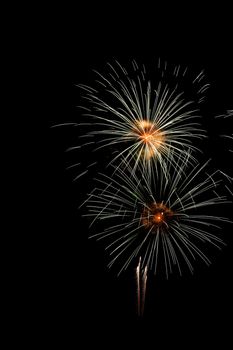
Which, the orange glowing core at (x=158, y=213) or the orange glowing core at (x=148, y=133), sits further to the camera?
the orange glowing core at (x=158, y=213)

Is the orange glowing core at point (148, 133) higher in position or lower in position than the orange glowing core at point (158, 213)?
higher

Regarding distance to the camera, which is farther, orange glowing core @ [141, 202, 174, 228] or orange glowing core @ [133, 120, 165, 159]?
orange glowing core @ [141, 202, 174, 228]

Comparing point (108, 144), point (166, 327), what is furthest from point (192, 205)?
point (166, 327)

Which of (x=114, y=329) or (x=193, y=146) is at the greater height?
(x=193, y=146)

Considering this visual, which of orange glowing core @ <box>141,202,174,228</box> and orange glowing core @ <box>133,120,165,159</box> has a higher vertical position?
orange glowing core @ <box>133,120,165,159</box>

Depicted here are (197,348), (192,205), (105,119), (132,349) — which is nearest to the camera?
(105,119)

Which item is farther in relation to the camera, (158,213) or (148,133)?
(158,213)

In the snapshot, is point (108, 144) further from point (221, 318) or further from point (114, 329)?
point (221, 318)

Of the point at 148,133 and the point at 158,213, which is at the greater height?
the point at 148,133
